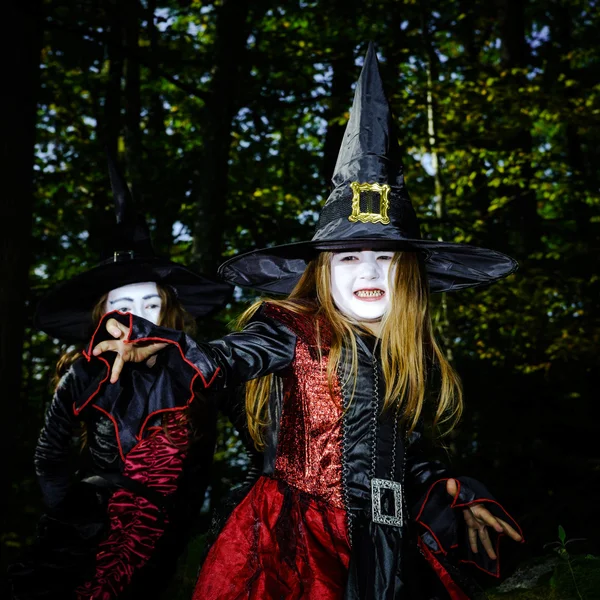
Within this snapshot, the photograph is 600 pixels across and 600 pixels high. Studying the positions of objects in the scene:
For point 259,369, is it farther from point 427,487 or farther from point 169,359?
point 427,487

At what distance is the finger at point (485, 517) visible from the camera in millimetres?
2904

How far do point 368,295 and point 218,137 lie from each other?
482 centimetres

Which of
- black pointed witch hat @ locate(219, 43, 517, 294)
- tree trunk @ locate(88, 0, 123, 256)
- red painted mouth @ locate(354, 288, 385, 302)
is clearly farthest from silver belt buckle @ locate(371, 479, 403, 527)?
tree trunk @ locate(88, 0, 123, 256)

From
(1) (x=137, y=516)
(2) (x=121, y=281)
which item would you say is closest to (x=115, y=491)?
(1) (x=137, y=516)

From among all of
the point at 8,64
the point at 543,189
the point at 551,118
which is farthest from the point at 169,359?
the point at 543,189

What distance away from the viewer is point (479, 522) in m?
2.98

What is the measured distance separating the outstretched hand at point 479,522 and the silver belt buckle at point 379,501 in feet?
0.89

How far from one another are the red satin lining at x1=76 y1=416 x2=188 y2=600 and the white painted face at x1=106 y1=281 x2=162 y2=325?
2.01 ft

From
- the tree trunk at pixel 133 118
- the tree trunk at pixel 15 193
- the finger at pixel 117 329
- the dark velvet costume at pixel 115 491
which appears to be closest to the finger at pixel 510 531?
the finger at pixel 117 329

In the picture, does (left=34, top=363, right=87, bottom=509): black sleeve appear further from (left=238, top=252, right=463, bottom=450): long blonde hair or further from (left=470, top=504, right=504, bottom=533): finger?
(left=470, top=504, right=504, bottom=533): finger

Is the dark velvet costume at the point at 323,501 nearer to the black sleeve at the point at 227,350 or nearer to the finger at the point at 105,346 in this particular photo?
the black sleeve at the point at 227,350

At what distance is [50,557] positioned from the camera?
3811mm

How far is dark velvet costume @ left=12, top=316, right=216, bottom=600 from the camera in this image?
379 cm

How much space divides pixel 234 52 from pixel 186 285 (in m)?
3.70
